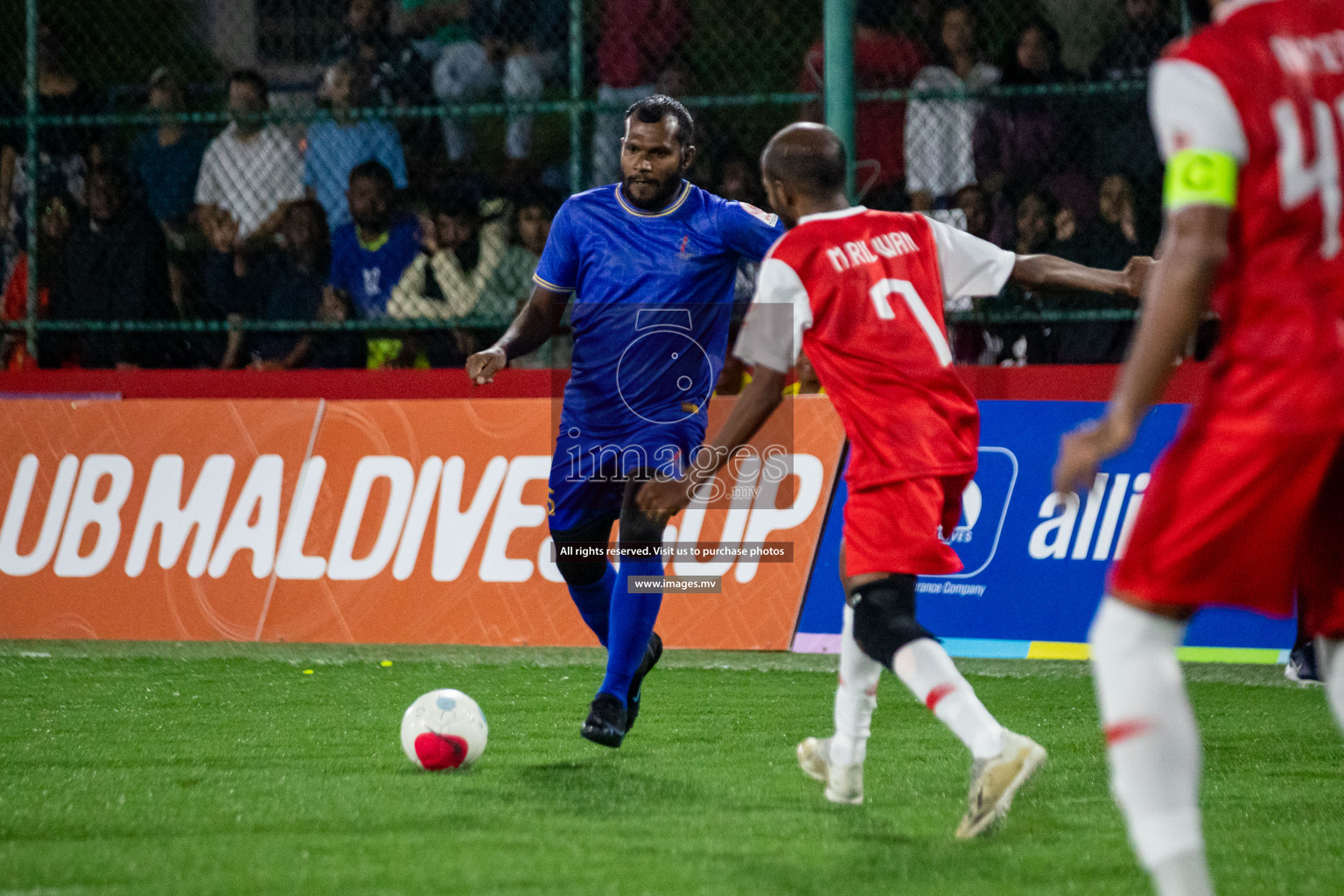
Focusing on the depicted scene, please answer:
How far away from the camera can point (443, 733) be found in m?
4.94

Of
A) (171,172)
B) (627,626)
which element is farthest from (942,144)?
(171,172)

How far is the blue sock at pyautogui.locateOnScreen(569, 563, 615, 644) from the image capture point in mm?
5949

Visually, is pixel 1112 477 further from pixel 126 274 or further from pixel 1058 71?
pixel 126 274

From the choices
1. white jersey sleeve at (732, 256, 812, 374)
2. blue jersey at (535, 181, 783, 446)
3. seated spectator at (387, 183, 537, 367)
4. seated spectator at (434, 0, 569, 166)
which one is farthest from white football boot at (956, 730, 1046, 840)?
seated spectator at (434, 0, 569, 166)

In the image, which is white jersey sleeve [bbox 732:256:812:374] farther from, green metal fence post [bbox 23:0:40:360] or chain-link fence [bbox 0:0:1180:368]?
green metal fence post [bbox 23:0:40:360]

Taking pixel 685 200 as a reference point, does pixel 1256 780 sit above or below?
below

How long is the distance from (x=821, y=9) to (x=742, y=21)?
2.02ft

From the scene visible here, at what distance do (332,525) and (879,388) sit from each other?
4.78m

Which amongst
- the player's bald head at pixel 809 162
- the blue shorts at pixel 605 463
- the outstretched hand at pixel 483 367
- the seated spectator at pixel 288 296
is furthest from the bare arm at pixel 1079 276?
the seated spectator at pixel 288 296

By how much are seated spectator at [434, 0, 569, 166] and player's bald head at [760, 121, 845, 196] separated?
542 centimetres

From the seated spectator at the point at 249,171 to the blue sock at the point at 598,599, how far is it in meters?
4.67

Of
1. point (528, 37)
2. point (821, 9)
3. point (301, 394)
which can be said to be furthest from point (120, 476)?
point (821, 9)

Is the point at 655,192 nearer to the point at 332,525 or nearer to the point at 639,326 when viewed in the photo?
the point at 639,326

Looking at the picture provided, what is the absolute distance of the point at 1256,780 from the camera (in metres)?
4.88
